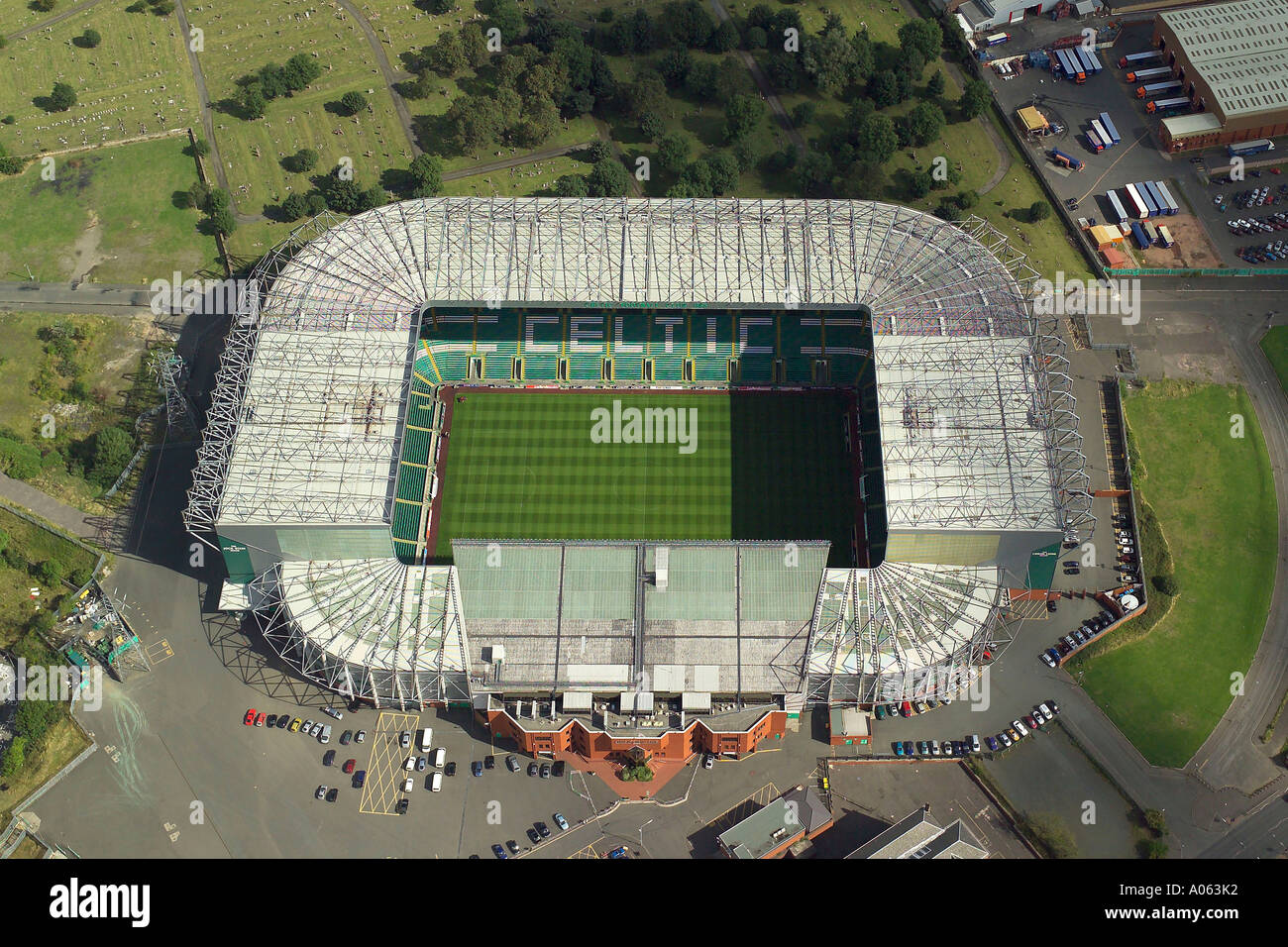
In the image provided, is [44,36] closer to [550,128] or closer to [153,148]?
[153,148]

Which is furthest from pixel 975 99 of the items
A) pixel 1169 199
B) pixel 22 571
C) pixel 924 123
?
pixel 22 571

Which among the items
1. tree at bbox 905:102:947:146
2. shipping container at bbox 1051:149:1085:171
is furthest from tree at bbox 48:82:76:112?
shipping container at bbox 1051:149:1085:171

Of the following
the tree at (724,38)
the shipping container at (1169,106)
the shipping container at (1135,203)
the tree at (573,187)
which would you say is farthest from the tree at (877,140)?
the shipping container at (1169,106)

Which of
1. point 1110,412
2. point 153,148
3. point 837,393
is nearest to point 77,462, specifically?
point 153,148

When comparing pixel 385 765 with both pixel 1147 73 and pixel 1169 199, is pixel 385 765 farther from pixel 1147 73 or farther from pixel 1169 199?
pixel 1147 73

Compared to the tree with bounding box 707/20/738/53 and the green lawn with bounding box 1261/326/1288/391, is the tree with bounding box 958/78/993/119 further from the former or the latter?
the green lawn with bounding box 1261/326/1288/391

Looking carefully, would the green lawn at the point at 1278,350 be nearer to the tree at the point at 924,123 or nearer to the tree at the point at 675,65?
the tree at the point at 924,123
